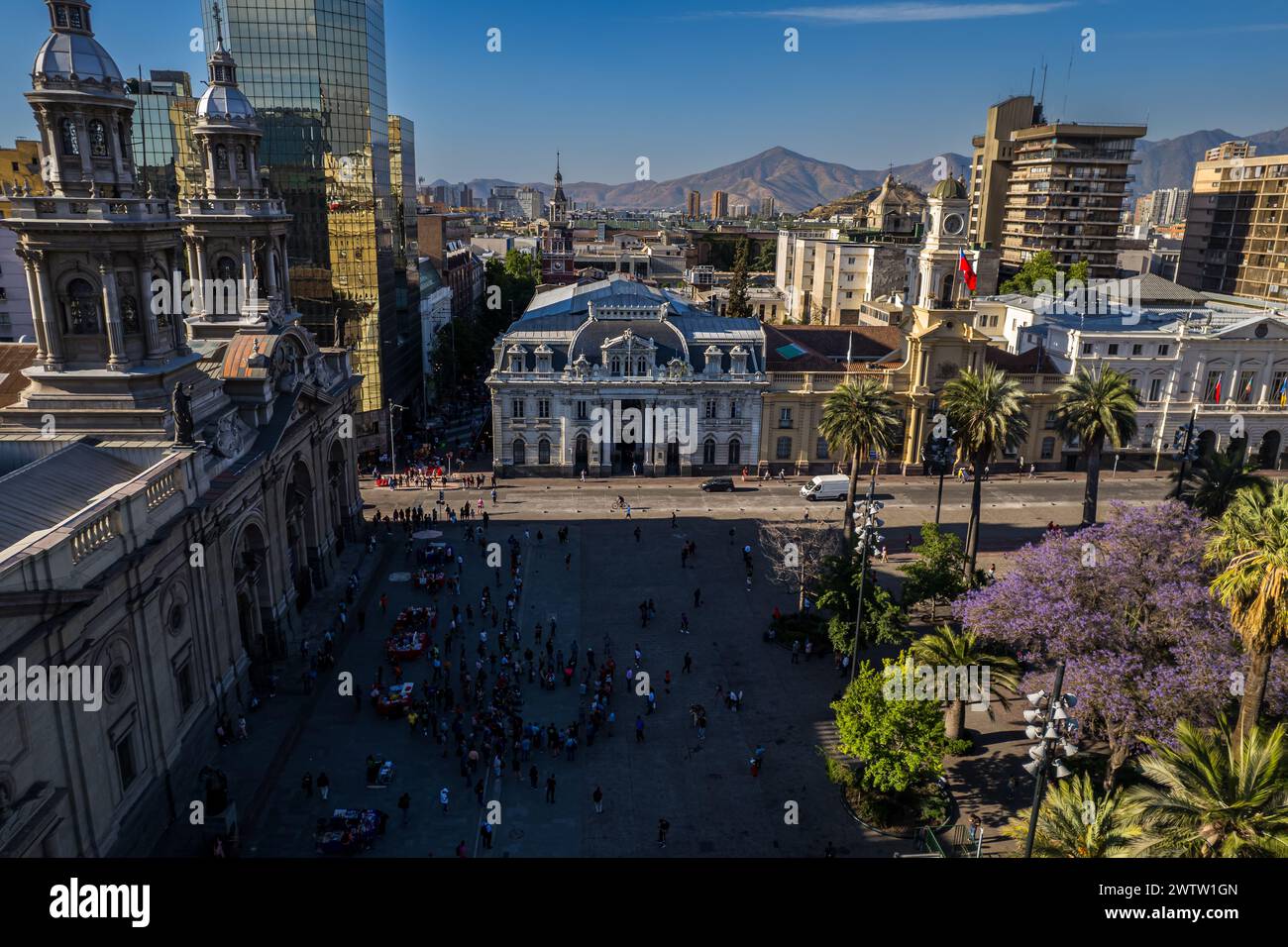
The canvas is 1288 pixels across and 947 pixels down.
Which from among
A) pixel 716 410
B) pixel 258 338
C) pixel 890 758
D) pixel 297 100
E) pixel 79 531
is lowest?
pixel 890 758

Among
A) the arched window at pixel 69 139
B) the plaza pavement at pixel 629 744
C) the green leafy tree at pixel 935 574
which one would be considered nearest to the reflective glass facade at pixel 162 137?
the plaza pavement at pixel 629 744

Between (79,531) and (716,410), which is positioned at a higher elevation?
Result: (79,531)

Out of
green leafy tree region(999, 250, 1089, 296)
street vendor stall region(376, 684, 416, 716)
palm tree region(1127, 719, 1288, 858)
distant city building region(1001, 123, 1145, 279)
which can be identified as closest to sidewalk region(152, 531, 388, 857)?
street vendor stall region(376, 684, 416, 716)

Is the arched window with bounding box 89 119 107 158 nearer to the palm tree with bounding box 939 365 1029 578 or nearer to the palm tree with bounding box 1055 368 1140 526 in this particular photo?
the palm tree with bounding box 939 365 1029 578

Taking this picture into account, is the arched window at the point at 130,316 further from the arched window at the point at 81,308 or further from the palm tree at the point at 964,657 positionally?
the palm tree at the point at 964,657

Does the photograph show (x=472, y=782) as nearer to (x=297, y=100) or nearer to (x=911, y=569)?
(x=911, y=569)

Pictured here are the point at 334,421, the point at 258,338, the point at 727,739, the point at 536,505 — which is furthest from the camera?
the point at 536,505
